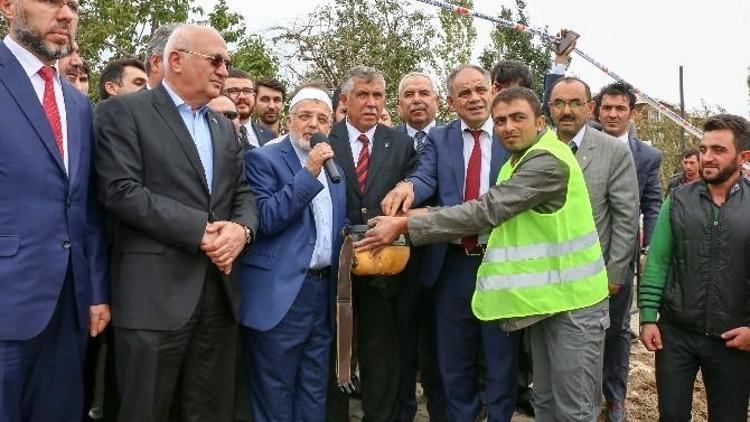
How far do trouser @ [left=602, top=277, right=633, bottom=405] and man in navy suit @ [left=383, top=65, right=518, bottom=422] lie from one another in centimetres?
118

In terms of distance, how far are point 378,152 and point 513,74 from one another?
1336 millimetres

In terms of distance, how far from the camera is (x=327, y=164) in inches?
140

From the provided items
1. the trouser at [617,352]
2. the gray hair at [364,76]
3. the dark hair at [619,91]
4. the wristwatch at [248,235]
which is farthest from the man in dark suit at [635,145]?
the wristwatch at [248,235]

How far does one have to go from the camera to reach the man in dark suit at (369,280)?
417cm

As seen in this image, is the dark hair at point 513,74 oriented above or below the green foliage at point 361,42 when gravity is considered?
below

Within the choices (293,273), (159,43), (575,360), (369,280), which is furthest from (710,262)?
(159,43)

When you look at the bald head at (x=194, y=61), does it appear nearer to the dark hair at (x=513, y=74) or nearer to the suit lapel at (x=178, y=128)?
the suit lapel at (x=178, y=128)

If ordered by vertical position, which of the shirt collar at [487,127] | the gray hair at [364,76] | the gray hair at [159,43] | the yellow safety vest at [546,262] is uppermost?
the gray hair at [159,43]

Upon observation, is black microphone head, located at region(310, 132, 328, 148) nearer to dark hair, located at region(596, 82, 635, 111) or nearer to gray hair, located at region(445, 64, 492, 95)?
gray hair, located at region(445, 64, 492, 95)

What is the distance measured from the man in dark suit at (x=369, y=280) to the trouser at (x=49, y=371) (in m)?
1.69

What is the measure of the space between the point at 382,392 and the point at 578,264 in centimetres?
148

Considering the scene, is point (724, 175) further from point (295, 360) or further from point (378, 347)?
point (295, 360)

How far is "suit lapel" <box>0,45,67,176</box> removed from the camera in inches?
109

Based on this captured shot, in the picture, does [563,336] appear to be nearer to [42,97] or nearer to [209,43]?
[209,43]
